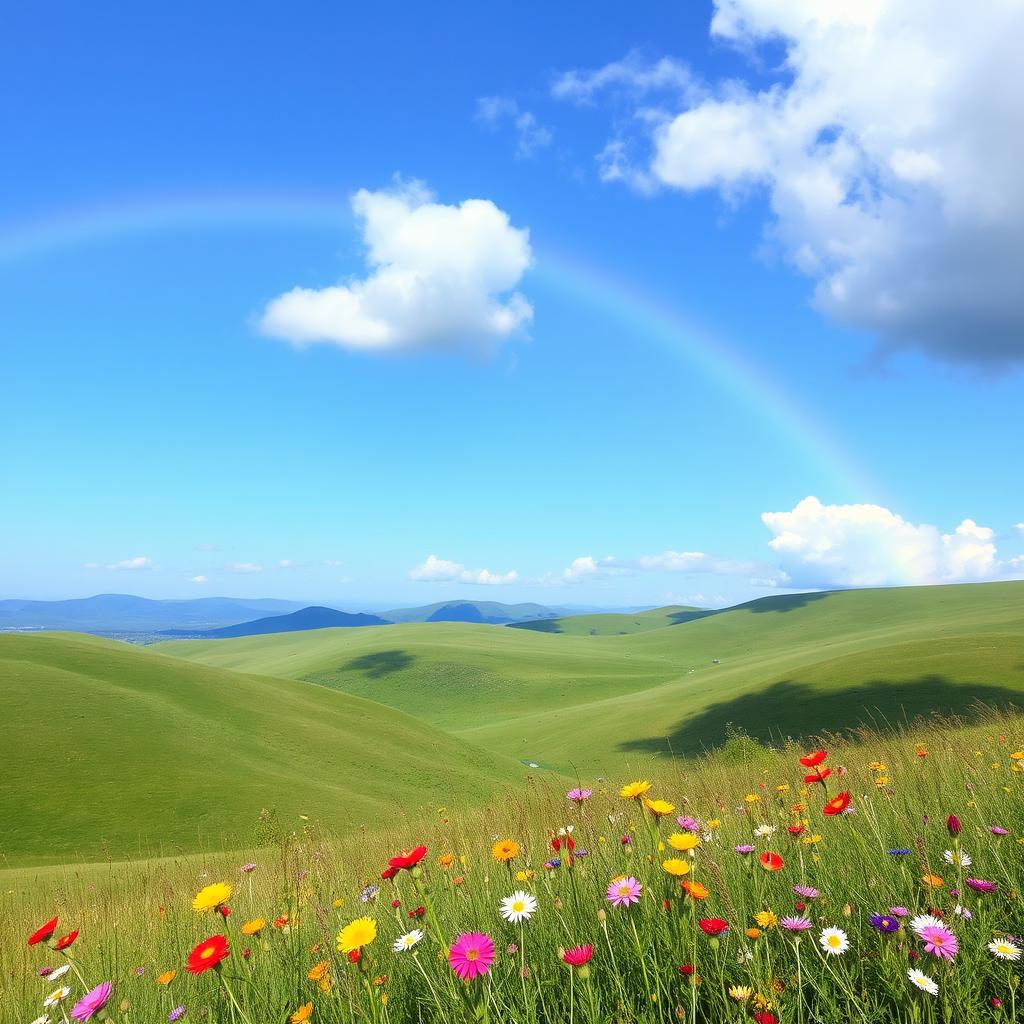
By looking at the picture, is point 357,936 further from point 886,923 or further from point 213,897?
point 886,923

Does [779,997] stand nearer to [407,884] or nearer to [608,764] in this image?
[407,884]

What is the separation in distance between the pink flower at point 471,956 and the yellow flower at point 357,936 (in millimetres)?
268

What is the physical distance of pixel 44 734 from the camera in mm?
31531

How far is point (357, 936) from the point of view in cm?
206

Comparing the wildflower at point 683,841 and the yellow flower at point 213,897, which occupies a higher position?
the wildflower at point 683,841

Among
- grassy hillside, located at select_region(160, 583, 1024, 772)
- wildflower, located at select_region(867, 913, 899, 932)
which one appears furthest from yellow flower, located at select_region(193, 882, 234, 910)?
grassy hillside, located at select_region(160, 583, 1024, 772)

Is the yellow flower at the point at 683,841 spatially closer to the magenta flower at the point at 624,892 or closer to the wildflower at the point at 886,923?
the magenta flower at the point at 624,892

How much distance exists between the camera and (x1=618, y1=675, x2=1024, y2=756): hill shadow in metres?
38.8

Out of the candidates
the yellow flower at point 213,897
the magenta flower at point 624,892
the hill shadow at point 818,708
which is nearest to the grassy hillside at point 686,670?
the hill shadow at point 818,708

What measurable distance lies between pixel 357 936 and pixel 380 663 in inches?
4510

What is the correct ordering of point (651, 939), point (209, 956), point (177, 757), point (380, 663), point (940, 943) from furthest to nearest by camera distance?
point (380, 663) → point (177, 757) → point (651, 939) → point (209, 956) → point (940, 943)

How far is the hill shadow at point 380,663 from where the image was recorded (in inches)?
4232

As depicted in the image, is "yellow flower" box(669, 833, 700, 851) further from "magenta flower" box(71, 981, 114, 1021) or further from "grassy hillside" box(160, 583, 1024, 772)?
"grassy hillside" box(160, 583, 1024, 772)

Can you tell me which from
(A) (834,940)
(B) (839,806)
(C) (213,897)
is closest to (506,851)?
(C) (213,897)
